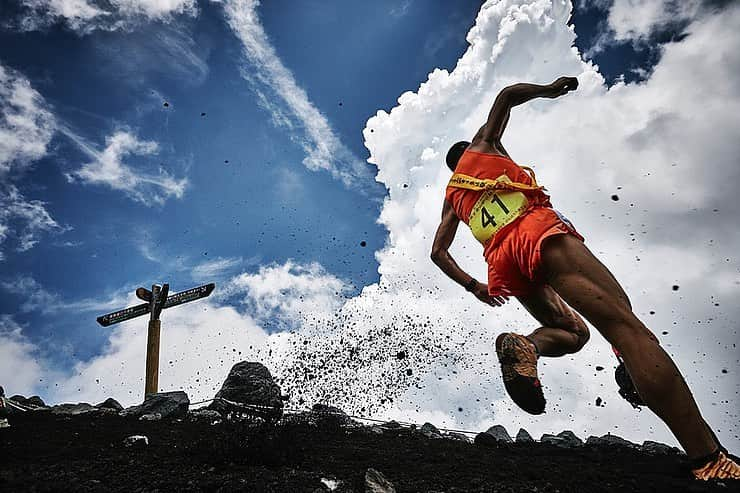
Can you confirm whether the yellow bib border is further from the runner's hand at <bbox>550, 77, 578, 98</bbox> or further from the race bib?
the runner's hand at <bbox>550, 77, 578, 98</bbox>

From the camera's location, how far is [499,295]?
3.14 m

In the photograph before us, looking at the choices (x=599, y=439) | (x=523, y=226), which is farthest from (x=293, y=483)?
(x=599, y=439)

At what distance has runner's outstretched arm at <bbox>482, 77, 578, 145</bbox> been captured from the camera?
3012mm

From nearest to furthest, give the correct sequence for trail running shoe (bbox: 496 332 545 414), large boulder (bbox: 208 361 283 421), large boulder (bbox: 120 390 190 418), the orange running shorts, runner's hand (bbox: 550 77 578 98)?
trail running shoe (bbox: 496 332 545 414) < the orange running shorts < runner's hand (bbox: 550 77 578 98) < large boulder (bbox: 120 390 190 418) < large boulder (bbox: 208 361 283 421)

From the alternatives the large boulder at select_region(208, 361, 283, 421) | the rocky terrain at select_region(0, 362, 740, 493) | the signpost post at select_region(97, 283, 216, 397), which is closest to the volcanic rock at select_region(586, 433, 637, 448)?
the rocky terrain at select_region(0, 362, 740, 493)

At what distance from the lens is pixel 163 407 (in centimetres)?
642

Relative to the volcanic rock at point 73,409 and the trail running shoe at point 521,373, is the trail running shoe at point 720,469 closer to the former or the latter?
the trail running shoe at point 521,373

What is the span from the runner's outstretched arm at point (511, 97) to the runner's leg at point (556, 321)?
991 millimetres

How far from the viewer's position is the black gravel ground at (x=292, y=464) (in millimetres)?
2824

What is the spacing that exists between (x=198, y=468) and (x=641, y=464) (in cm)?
318

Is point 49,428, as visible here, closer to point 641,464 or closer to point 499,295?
point 499,295

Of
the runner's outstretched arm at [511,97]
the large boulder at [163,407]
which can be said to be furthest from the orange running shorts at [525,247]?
the large boulder at [163,407]

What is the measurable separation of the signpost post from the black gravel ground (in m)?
4.81

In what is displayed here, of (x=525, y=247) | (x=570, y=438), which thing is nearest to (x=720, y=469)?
(x=525, y=247)
